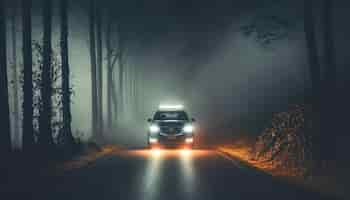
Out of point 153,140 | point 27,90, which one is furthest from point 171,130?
point 27,90

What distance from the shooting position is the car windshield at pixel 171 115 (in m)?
40.5

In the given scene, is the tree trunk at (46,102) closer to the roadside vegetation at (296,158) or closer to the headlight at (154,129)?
the headlight at (154,129)

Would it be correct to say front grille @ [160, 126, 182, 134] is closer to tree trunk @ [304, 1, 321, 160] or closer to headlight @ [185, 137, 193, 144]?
headlight @ [185, 137, 193, 144]

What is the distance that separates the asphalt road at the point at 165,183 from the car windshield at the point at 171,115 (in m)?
9.77

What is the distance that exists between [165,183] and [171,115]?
20389 millimetres

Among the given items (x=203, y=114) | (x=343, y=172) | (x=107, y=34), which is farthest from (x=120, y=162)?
(x=203, y=114)

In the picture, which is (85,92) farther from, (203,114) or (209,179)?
(209,179)

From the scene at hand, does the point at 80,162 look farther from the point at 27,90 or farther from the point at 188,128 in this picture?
the point at 188,128

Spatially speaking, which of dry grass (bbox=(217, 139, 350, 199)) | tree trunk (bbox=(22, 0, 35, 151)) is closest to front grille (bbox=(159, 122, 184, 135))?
tree trunk (bbox=(22, 0, 35, 151))

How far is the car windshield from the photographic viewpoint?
40.5m

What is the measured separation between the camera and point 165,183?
68.7ft

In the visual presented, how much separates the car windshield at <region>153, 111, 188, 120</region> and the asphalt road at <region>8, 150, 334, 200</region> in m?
9.77

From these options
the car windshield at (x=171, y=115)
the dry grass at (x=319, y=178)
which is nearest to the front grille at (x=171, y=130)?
the car windshield at (x=171, y=115)

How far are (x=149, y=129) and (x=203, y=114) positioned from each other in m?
47.6
